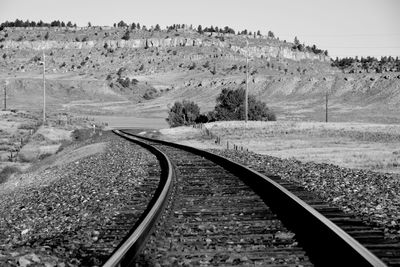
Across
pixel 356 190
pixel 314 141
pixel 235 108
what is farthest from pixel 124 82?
pixel 356 190

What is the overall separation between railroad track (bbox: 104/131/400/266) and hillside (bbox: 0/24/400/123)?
3072 inches

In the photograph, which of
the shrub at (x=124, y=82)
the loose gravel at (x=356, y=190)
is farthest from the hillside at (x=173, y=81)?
the loose gravel at (x=356, y=190)

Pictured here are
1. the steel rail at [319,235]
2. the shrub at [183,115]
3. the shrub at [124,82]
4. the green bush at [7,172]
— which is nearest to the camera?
the steel rail at [319,235]

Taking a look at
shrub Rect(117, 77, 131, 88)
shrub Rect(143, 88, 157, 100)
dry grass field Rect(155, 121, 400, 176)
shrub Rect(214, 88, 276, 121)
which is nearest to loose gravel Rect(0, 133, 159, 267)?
dry grass field Rect(155, 121, 400, 176)

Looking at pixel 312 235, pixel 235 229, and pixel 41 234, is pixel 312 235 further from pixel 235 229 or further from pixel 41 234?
pixel 41 234

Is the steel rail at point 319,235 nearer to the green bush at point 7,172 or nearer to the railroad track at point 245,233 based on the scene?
the railroad track at point 245,233

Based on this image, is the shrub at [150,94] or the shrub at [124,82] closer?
the shrub at [150,94]

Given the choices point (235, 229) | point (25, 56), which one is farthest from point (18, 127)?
point (25, 56)

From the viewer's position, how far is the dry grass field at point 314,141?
29828 millimetres

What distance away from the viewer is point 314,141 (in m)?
44.7

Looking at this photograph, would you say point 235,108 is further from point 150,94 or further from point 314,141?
point 150,94

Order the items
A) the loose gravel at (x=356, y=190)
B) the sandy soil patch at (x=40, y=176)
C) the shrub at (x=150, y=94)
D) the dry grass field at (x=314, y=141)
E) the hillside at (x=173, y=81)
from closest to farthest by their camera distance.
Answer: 1. the loose gravel at (x=356, y=190)
2. the sandy soil patch at (x=40, y=176)
3. the dry grass field at (x=314, y=141)
4. the hillside at (x=173, y=81)
5. the shrub at (x=150, y=94)

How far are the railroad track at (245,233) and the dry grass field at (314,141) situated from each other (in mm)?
13707

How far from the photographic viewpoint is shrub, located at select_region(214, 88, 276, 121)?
72875mm
